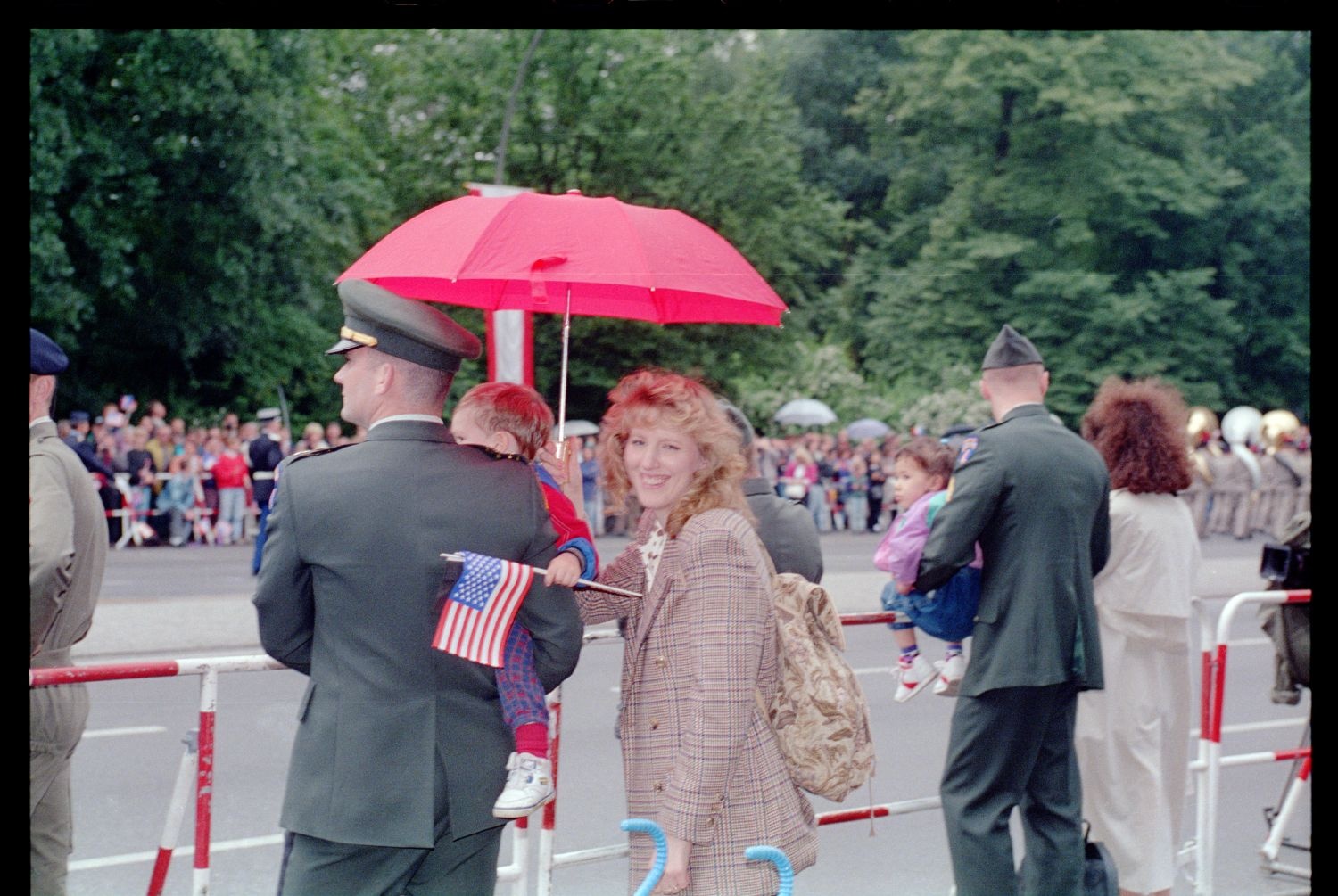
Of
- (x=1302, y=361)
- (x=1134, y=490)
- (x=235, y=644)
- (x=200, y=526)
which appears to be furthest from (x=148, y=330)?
(x=1302, y=361)

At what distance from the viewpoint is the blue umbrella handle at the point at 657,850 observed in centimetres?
312

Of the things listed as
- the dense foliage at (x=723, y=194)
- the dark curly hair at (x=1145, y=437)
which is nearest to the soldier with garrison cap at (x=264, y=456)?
the dense foliage at (x=723, y=194)

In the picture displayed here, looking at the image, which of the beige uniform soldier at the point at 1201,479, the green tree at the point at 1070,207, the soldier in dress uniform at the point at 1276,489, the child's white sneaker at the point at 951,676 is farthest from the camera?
the green tree at the point at 1070,207

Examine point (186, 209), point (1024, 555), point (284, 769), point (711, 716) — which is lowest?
point (284, 769)

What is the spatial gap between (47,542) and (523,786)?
156 cm

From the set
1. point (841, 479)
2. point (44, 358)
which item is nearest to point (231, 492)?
point (841, 479)

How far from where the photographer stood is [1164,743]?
207 inches

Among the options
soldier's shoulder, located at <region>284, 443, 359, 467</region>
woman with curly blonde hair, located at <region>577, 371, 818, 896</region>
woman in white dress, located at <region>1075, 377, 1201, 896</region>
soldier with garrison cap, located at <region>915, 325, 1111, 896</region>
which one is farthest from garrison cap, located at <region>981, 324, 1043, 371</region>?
soldier's shoulder, located at <region>284, 443, 359, 467</region>

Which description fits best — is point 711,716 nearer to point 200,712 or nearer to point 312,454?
point 312,454

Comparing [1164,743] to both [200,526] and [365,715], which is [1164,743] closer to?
[365,715]

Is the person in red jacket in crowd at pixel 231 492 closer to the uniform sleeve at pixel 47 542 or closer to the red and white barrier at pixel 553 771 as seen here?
the red and white barrier at pixel 553 771

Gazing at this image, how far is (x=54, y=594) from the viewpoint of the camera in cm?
375

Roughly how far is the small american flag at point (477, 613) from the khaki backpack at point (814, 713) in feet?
2.39

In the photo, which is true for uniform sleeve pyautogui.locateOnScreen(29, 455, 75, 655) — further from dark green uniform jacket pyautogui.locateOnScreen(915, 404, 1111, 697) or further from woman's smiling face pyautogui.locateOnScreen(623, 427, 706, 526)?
dark green uniform jacket pyautogui.locateOnScreen(915, 404, 1111, 697)
